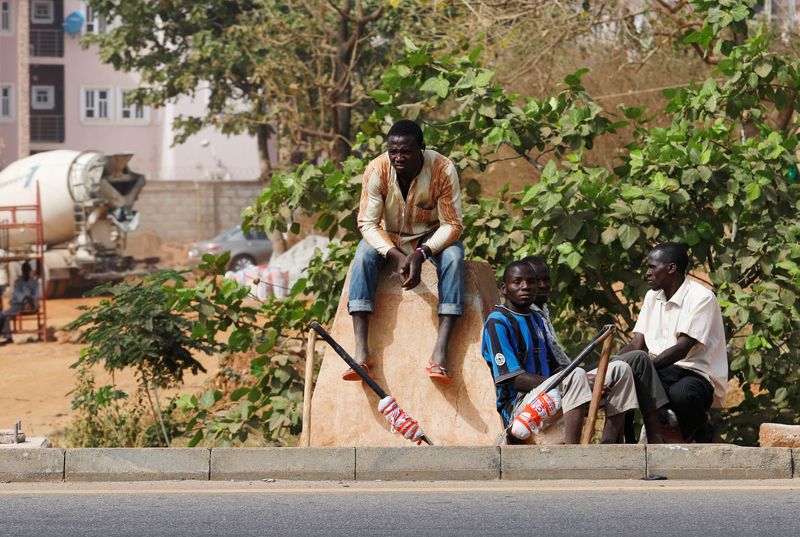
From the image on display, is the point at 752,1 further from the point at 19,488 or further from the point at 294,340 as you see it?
the point at 19,488

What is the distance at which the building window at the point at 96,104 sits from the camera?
5344 cm

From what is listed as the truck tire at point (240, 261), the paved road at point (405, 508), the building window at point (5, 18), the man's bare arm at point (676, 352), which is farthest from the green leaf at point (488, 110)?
the building window at point (5, 18)

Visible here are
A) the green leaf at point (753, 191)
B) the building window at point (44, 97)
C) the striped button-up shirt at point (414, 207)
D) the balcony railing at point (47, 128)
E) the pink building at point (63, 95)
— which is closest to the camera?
the striped button-up shirt at point (414, 207)

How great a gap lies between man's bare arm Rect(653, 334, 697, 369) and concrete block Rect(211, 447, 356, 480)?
5.86 feet

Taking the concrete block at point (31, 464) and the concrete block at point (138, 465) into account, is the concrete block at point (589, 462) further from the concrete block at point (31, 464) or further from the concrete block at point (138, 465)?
the concrete block at point (31, 464)

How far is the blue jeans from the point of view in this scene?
7.84m

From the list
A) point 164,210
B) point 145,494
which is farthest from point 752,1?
point 164,210

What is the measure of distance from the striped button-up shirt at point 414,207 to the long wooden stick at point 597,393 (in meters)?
1.18

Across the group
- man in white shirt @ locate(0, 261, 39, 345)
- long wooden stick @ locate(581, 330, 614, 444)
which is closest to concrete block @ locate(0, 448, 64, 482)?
long wooden stick @ locate(581, 330, 614, 444)

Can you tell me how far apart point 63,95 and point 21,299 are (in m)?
32.7

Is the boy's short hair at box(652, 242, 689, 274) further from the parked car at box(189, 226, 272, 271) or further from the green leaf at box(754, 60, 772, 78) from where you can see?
the parked car at box(189, 226, 272, 271)

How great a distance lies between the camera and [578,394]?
24.0 ft

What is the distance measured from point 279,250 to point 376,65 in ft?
15.8

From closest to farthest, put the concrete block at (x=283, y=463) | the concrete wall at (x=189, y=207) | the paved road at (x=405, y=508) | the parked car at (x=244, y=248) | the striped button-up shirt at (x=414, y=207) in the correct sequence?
the paved road at (x=405, y=508) → the concrete block at (x=283, y=463) → the striped button-up shirt at (x=414, y=207) → the parked car at (x=244, y=248) → the concrete wall at (x=189, y=207)
